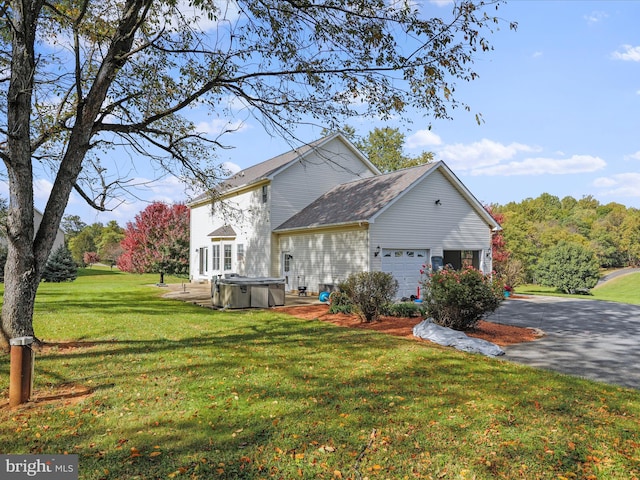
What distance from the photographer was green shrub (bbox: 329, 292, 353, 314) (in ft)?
41.8

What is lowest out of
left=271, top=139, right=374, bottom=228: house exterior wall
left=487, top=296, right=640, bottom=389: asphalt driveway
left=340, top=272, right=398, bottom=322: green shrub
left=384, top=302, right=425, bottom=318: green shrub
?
left=487, top=296, right=640, bottom=389: asphalt driveway

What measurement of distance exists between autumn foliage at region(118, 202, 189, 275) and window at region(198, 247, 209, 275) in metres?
2.34

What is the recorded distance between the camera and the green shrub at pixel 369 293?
37.2ft

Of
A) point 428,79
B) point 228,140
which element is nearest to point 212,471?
A: point 428,79

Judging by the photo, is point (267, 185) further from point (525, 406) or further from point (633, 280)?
point (633, 280)

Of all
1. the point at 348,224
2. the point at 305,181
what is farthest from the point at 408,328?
the point at 305,181

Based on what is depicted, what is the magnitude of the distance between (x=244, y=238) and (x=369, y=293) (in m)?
14.2

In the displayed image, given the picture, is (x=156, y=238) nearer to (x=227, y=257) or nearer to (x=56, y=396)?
(x=227, y=257)

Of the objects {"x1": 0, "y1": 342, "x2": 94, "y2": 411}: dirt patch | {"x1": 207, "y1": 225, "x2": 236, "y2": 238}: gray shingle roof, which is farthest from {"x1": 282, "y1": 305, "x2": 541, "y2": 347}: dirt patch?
{"x1": 207, "y1": 225, "x2": 236, "y2": 238}: gray shingle roof

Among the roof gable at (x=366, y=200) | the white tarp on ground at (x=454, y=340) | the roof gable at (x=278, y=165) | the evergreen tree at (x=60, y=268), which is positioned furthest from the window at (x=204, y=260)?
the white tarp on ground at (x=454, y=340)

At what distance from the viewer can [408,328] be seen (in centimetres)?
1030

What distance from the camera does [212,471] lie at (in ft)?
10.9

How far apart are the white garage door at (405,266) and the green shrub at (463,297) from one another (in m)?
6.76

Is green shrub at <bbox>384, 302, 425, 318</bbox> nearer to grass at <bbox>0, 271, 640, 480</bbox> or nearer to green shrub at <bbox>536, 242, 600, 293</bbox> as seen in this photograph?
grass at <bbox>0, 271, 640, 480</bbox>
